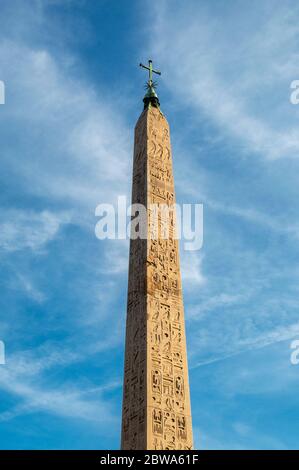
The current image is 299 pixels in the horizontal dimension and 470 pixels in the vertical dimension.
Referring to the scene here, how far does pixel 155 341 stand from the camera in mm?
13680

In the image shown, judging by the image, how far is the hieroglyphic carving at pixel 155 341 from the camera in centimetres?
1273

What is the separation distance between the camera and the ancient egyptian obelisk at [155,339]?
12.7 m

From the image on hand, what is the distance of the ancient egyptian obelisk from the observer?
41.8ft

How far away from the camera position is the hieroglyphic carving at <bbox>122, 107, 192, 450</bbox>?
12.7 metres

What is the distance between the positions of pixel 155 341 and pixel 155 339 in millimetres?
46

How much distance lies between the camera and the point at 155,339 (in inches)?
539

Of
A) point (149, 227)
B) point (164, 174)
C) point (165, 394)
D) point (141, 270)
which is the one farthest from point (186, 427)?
point (164, 174)
